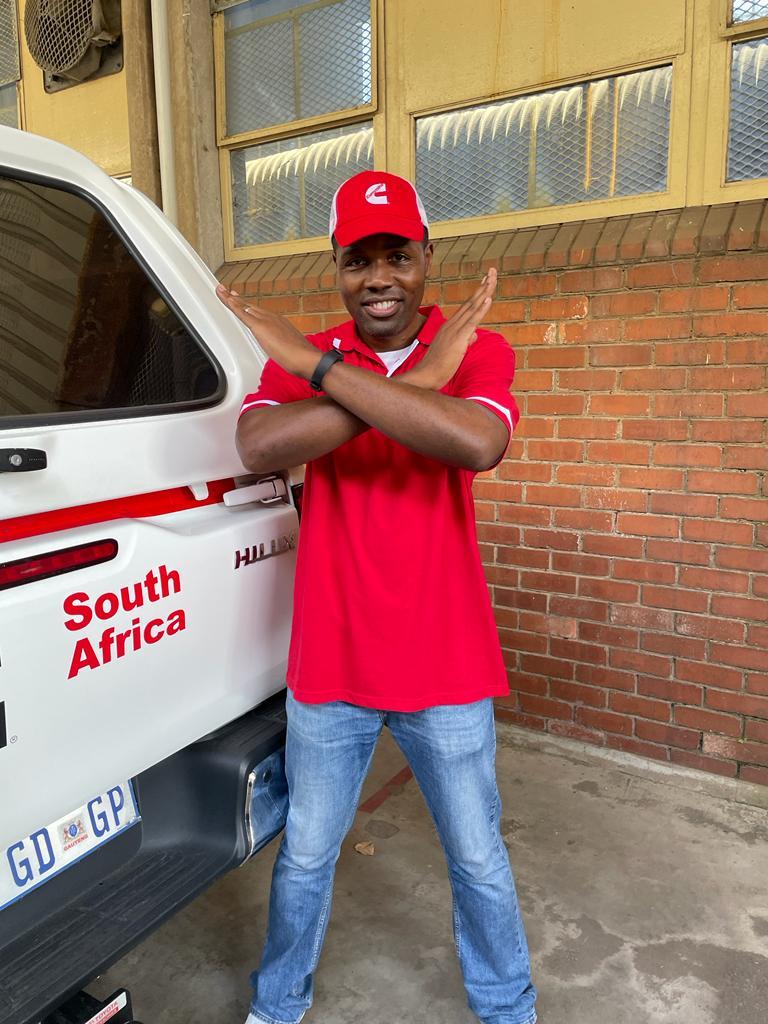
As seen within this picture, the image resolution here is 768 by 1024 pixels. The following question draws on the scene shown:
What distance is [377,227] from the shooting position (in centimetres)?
177

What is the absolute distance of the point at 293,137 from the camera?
428 cm

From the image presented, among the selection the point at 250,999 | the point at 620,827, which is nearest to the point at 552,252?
the point at 620,827

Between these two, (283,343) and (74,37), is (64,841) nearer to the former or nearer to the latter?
Result: (283,343)

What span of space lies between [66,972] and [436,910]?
1433mm

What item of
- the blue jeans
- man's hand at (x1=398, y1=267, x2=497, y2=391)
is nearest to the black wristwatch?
man's hand at (x1=398, y1=267, x2=497, y2=391)

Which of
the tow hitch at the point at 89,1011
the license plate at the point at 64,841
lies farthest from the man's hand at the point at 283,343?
the tow hitch at the point at 89,1011

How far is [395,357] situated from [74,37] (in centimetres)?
417

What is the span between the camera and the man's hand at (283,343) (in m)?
1.67

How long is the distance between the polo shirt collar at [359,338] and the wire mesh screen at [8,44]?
469 cm

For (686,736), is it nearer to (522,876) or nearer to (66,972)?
(522,876)

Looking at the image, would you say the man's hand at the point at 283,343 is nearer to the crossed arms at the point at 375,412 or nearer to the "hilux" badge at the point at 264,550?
the crossed arms at the point at 375,412

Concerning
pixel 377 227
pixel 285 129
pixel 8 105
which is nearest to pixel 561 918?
pixel 377 227

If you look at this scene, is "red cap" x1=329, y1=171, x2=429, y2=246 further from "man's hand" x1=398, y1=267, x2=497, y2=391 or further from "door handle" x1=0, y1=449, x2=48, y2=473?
"door handle" x1=0, y1=449, x2=48, y2=473

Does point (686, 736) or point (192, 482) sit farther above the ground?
point (192, 482)
